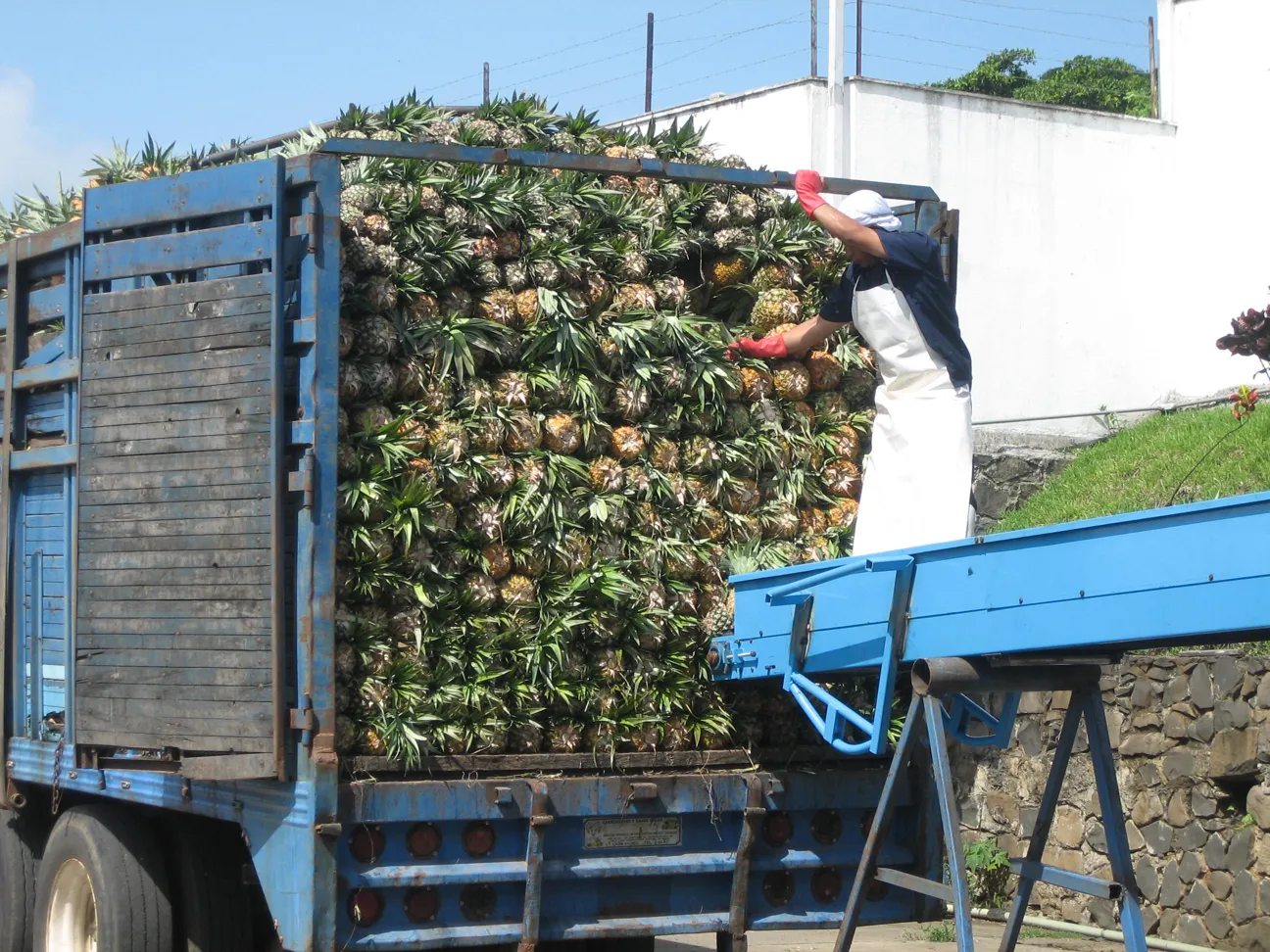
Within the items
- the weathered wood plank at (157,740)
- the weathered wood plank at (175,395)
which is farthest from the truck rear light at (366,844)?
the weathered wood plank at (175,395)

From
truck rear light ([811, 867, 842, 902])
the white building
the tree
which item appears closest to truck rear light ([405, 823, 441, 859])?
truck rear light ([811, 867, 842, 902])

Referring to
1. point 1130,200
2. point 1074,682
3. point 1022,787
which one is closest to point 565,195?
point 1074,682

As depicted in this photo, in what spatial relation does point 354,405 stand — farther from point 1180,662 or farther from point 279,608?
point 1180,662

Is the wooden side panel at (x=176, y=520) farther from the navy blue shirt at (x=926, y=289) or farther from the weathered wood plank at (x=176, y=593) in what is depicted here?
the navy blue shirt at (x=926, y=289)

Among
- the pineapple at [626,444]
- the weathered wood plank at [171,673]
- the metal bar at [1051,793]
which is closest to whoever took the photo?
the metal bar at [1051,793]

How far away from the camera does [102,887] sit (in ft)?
20.1

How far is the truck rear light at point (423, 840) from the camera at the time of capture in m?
5.41

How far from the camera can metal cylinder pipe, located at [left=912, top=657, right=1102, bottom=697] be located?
4.80 metres

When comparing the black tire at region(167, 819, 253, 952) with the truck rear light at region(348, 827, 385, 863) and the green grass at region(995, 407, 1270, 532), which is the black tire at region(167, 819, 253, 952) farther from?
the green grass at region(995, 407, 1270, 532)

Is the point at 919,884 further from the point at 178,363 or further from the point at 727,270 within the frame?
the point at 178,363

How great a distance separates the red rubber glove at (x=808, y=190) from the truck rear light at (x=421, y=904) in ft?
8.96

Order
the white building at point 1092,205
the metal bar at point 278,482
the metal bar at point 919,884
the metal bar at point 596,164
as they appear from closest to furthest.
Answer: the metal bar at point 919,884 < the metal bar at point 278,482 < the metal bar at point 596,164 < the white building at point 1092,205

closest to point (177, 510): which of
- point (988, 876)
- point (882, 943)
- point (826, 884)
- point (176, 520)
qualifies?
point (176, 520)

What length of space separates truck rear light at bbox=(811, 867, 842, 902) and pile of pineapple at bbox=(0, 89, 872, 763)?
0.52 metres
